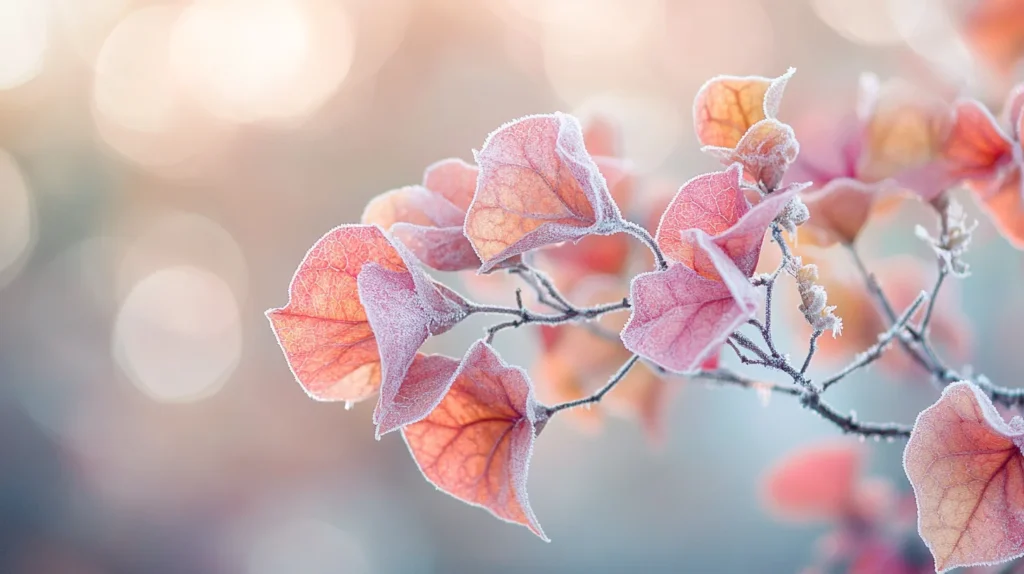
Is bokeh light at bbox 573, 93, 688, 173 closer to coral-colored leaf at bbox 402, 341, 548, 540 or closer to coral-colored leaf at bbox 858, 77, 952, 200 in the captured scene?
coral-colored leaf at bbox 858, 77, 952, 200

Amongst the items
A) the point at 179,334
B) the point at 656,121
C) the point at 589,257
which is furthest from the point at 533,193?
the point at 179,334

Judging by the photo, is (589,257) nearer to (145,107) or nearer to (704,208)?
(704,208)

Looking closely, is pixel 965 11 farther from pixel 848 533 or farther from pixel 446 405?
pixel 446 405

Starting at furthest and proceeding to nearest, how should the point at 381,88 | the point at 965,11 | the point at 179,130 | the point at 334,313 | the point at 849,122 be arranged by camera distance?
the point at 381,88 → the point at 179,130 → the point at 965,11 → the point at 849,122 → the point at 334,313

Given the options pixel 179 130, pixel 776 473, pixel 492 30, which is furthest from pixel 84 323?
pixel 776 473

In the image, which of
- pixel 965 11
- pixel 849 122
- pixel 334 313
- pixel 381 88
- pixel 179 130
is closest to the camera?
pixel 334 313

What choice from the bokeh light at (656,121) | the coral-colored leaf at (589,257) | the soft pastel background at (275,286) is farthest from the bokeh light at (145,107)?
the coral-colored leaf at (589,257)

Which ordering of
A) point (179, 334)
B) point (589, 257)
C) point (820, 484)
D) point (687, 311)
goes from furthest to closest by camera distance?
point (179, 334)
point (820, 484)
point (589, 257)
point (687, 311)
